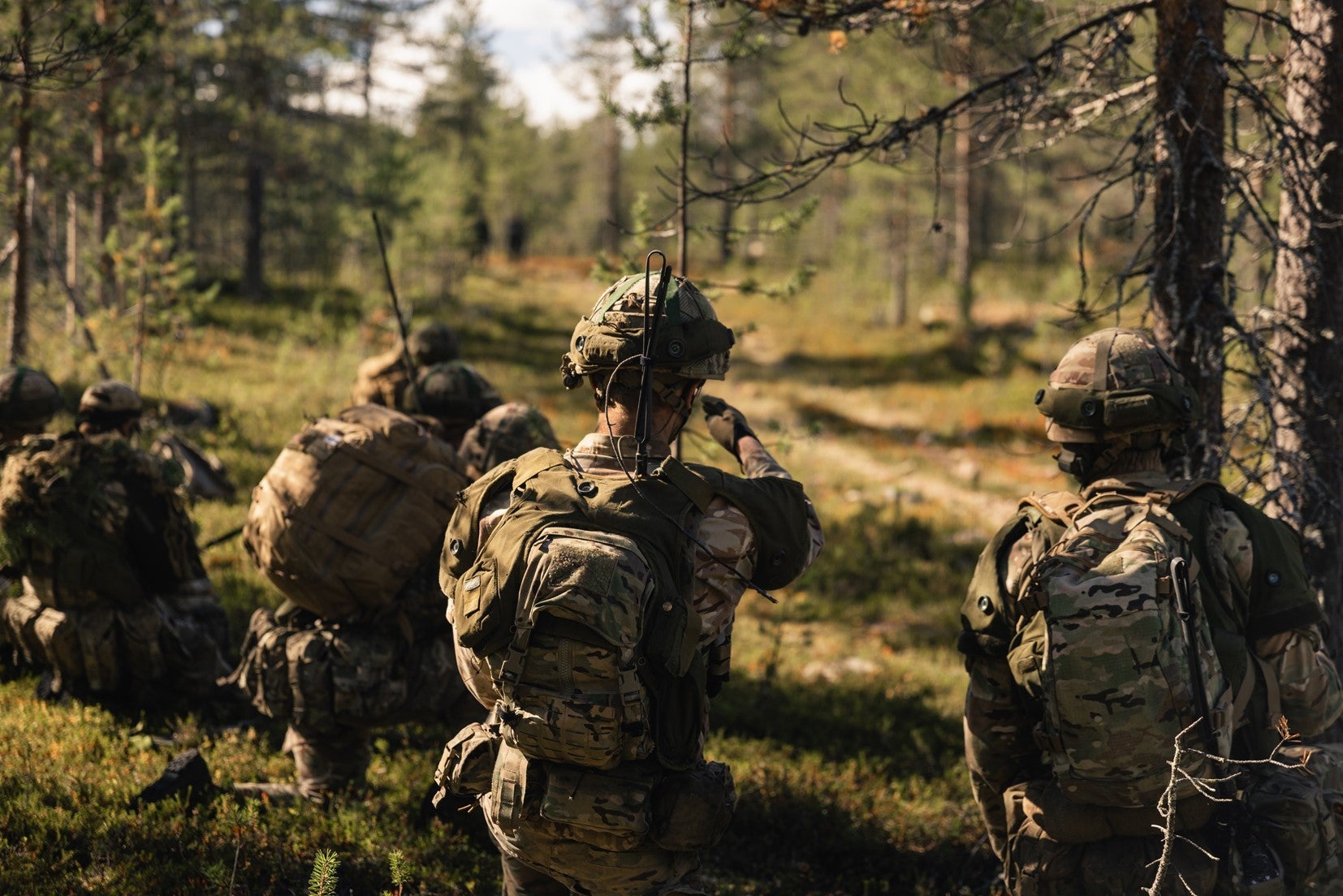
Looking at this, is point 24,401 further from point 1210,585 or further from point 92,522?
point 1210,585

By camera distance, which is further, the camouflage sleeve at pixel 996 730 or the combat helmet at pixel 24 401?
the combat helmet at pixel 24 401

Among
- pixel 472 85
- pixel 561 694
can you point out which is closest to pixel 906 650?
pixel 561 694

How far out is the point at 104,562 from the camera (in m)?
6.21

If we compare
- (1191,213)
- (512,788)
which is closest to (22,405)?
(512,788)

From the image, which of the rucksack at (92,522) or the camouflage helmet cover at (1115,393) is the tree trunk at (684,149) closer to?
the camouflage helmet cover at (1115,393)

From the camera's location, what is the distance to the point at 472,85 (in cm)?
4188

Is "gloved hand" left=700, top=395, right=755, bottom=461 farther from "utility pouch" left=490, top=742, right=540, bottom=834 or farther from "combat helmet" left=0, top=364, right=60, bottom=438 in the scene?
"combat helmet" left=0, top=364, right=60, bottom=438

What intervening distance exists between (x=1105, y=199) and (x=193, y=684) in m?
37.8

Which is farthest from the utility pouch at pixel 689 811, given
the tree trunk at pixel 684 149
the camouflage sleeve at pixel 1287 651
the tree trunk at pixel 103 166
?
the tree trunk at pixel 103 166

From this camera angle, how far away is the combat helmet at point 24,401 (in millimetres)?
6297

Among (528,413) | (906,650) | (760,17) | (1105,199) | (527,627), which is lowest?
(906,650)

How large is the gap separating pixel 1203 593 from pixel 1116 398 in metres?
0.71

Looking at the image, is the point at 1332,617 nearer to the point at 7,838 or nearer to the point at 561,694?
the point at 561,694

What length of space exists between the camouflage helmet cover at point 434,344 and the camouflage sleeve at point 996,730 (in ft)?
13.3
